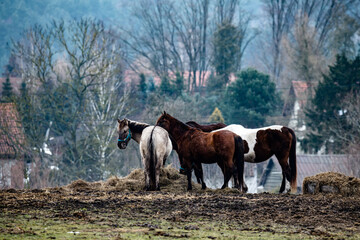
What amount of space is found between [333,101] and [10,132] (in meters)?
25.6

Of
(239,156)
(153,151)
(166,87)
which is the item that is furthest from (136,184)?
(166,87)

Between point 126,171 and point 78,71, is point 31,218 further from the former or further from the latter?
point 126,171

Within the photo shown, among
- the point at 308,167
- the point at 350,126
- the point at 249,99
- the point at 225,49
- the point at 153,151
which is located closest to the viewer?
the point at 153,151

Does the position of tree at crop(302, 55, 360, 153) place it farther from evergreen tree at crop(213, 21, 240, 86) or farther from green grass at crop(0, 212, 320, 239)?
green grass at crop(0, 212, 320, 239)

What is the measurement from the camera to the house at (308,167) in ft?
126

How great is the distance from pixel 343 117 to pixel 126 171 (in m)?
17.8

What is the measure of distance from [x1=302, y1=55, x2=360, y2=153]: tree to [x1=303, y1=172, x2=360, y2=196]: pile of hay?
3226cm

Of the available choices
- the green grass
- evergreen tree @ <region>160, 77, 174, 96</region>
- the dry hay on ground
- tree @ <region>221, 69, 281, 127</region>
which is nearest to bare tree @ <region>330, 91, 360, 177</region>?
tree @ <region>221, 69, 281, 127</region>

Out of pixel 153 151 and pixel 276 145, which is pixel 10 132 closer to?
pixel 153 151

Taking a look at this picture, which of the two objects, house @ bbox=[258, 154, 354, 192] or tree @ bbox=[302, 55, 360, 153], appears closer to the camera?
house @ bbox=[258, 154, 354, 192]

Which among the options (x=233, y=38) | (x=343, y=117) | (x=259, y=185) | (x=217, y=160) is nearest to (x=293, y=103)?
(x=233, y=38)

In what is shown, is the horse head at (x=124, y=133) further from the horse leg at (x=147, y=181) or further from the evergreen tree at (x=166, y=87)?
→ the evergreen tree at (x=166, y=87)

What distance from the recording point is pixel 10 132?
136 feet

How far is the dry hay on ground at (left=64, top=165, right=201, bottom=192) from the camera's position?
15.7 meters
